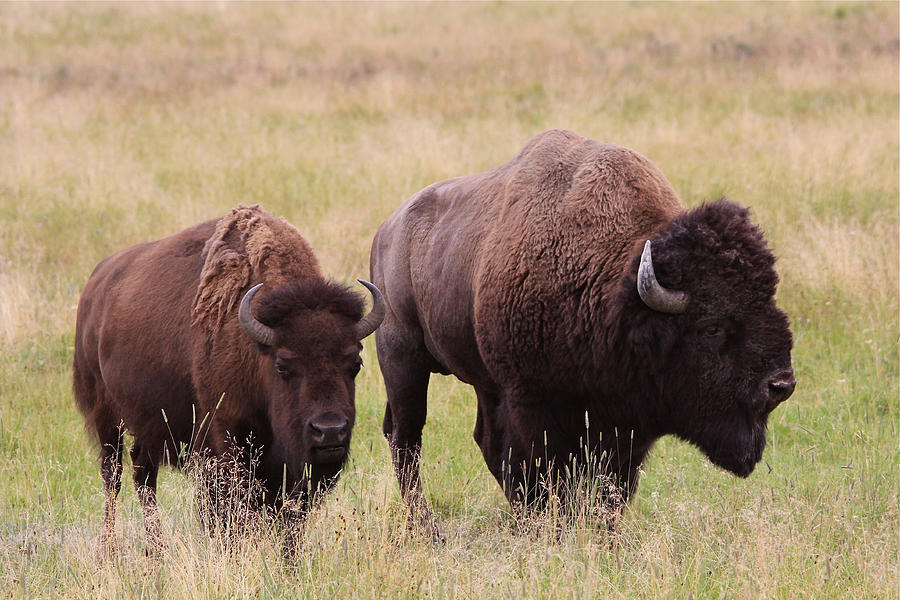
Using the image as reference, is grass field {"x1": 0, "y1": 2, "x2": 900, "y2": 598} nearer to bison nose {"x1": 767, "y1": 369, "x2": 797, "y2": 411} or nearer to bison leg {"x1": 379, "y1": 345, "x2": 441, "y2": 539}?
bison leg {"x1": 379, "y1": 345, "x2": 441, "y2": 539}

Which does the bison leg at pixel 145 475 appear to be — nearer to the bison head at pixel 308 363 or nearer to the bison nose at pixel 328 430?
the bison head at pixel 308 363

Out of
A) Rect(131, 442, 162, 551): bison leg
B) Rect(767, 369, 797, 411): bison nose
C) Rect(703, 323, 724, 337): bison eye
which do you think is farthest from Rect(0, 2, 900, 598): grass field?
Rect(703, 323, 724, 337): bison eye

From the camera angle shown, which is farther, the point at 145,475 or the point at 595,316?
the point at 145,475

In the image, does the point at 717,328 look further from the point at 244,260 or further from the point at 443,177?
the point at 443,177

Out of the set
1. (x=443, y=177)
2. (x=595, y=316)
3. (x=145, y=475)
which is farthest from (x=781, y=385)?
(x=443, y=177)

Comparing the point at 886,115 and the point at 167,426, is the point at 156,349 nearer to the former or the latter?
the point at 167,426

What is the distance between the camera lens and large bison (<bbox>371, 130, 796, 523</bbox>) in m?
4.80

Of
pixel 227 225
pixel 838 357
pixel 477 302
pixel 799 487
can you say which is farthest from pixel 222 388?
pixel 838 357

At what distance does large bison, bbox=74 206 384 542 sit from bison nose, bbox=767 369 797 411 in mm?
1917

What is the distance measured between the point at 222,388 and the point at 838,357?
5.40m

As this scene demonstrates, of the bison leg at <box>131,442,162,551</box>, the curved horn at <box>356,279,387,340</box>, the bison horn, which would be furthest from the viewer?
the bison leg at <box>131,442,162,551</box>

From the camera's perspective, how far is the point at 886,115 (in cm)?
1566

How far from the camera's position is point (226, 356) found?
5355mm

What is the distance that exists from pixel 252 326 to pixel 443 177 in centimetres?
838
